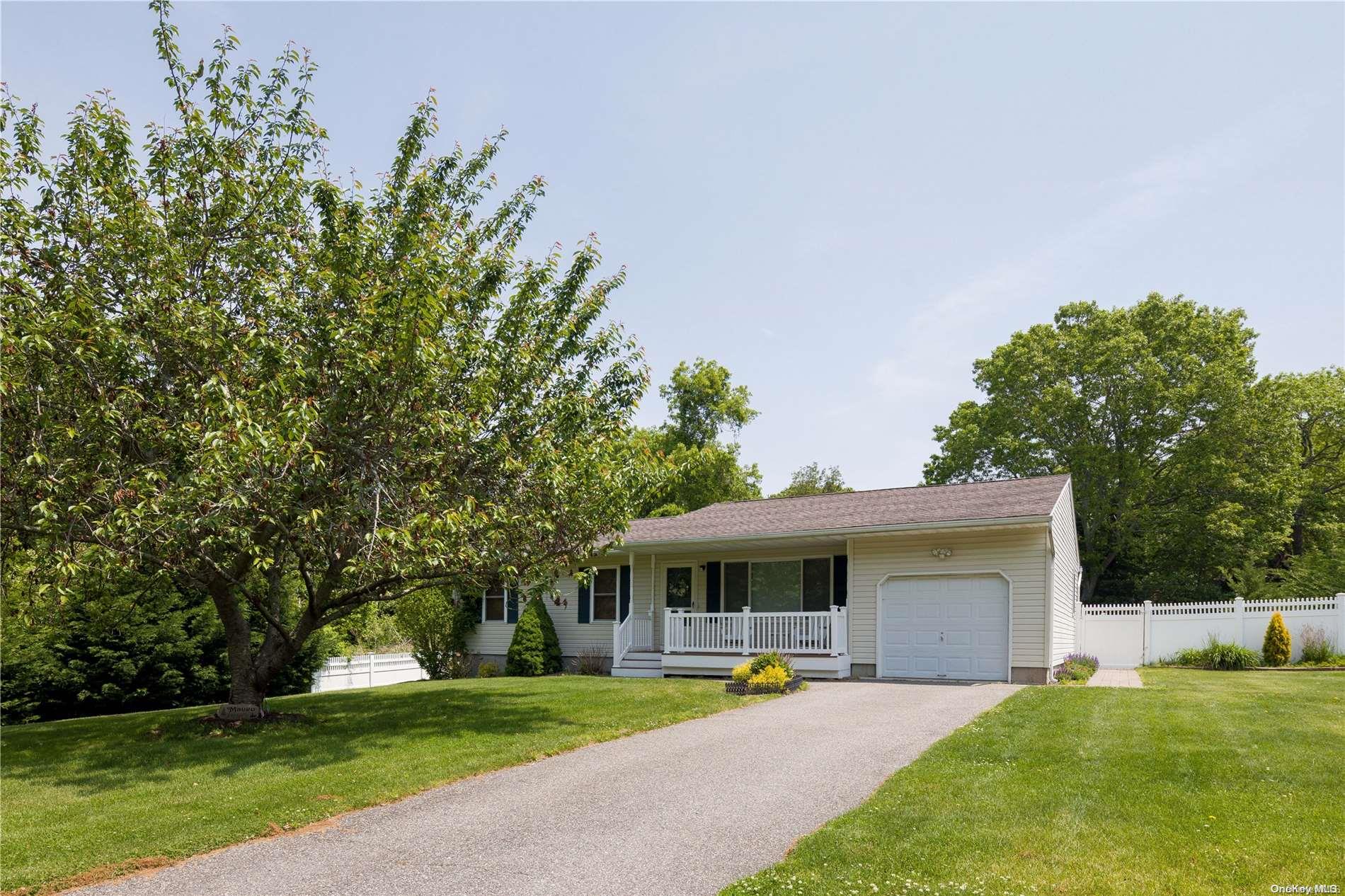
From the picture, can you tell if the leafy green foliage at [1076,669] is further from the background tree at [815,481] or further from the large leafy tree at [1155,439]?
the background tree at [815,481]

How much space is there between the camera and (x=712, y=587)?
20.4 m

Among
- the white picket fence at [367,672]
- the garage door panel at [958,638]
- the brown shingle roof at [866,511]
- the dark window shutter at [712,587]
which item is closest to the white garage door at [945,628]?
the garage door panel at [958,638]

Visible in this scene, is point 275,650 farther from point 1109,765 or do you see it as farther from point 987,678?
point 987,678

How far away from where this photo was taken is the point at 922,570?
17500 millimetres

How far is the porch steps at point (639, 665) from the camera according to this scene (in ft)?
63.7

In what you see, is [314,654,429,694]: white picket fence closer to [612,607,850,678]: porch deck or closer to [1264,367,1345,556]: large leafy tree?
[612,607,850,678]: porch deck

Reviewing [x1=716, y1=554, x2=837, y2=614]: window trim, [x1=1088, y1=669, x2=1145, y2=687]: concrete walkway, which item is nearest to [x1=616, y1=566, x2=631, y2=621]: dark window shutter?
[x1=716, y1=554, x2=837, y2=614]: window trim

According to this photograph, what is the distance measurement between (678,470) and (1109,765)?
22.4 ft

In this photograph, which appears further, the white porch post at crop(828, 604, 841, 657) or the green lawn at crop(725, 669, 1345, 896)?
the white porch post at crop(828, 604, 841, 657)

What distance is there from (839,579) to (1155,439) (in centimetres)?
2061

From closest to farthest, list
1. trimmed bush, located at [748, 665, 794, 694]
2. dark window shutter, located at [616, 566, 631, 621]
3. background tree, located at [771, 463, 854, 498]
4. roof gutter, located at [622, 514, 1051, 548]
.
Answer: trimmed bush, located at [748, 665, 794, 694]
roof gutter, located at [622, 514, 1051, 548]
dark window shutter, located at [616, 566, 631, 621]
background tree, located at [771, 463, 854, 498]

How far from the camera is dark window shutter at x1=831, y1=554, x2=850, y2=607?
18.7 m

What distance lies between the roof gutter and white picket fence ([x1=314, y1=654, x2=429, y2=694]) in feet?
25.8

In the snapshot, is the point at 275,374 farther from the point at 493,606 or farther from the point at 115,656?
the point at 493,606
